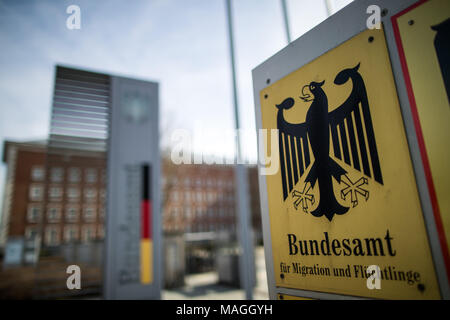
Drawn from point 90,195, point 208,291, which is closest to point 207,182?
point 208,291

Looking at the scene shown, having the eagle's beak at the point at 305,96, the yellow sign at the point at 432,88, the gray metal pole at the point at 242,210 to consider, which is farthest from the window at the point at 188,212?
the yellow sign at the point at 432,88

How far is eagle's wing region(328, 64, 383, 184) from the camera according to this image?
121cm

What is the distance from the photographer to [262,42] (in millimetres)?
4246

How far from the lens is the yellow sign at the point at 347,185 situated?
1.09 metres

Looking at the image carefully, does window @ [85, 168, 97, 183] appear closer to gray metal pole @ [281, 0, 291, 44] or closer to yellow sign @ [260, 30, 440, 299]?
gray metal pole @ [281, 0, 291, 44]

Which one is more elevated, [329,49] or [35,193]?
[35,193]

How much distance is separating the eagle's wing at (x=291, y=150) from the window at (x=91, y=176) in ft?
14.4

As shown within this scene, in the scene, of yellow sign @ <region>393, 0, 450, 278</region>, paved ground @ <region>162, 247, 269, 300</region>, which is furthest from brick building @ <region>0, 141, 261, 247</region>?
yellow sign @ <region>393, 0, 450, 278</region>

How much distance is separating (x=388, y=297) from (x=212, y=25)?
17.3ft

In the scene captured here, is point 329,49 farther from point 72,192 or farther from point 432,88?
point 72,192

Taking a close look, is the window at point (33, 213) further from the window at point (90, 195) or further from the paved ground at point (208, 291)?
the window at point (90, 195)

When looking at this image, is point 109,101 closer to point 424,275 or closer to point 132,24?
point 132,24

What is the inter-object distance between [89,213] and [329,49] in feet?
17.3

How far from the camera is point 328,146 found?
1.38 m
